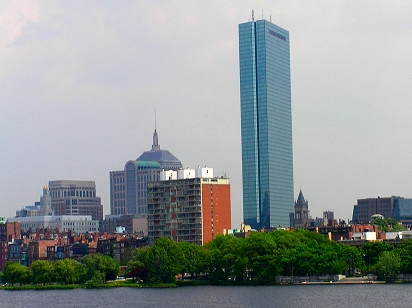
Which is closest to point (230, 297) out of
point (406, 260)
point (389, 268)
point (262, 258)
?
point (262, 258)

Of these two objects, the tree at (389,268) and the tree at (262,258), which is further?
the tree at (262,258)

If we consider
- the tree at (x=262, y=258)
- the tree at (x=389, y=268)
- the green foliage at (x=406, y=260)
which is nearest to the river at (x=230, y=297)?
the tree at (x=262, y=258)

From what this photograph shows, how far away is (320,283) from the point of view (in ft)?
618

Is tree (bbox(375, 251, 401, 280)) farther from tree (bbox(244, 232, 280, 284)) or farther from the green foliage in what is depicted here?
tree (bbox(244, 232, 280, 284))

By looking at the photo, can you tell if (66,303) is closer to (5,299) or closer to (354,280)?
(5,299)

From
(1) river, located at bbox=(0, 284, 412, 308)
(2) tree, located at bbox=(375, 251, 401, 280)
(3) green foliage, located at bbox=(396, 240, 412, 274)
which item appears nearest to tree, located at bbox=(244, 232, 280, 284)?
(1) river, located at bbox=(0, 284, 412, 308)

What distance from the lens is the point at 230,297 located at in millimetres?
161500

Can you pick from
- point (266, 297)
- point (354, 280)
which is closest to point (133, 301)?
point (266, 297)

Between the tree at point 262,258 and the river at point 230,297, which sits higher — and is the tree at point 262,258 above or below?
above

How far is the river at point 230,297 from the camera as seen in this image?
480 ft

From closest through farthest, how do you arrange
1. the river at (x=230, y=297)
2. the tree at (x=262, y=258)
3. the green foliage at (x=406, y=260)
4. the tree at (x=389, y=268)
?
the river at (x=230, y=297) → the tree at (x=389, y=268) → the green foliage at (x=406, y=260) → the tree at (x=262, y=258)

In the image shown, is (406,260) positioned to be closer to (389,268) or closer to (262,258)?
(389,268)

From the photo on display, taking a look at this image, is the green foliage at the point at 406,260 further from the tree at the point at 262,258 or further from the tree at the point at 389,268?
the tree at the point at 262,258

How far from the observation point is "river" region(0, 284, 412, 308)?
14625cm
